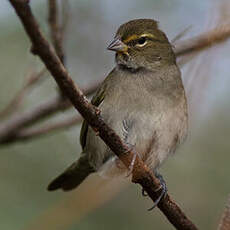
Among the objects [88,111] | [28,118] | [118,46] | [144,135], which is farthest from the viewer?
[28,118]

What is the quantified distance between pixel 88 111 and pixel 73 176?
7.27 ft

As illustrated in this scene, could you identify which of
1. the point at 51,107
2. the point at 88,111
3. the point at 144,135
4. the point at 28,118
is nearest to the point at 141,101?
the point at 144,135

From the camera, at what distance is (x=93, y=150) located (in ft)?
13.7

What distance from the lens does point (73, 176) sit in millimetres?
4758

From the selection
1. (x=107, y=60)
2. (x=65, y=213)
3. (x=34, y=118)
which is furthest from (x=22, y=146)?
(x=65, y=213)

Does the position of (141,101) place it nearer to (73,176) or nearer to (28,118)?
(28,118)

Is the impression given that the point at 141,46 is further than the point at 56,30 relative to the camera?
Yes

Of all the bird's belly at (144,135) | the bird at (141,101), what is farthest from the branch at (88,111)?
the bird at (141,101)

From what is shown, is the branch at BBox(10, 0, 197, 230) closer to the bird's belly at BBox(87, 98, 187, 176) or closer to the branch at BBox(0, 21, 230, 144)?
the bird's belly at BBox(87, 98, 187, 176)

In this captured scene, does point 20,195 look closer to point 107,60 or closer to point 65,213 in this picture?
point 107,60

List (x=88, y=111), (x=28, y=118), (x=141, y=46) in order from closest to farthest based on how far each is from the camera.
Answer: (x=88, y=111), (x=141, y=46), (x=28, y=118)

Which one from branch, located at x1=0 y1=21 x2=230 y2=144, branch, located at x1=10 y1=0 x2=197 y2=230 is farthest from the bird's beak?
branch, located at x1=10 y1=0 x2=197 y2=230

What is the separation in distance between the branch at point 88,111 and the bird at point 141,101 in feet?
1.78

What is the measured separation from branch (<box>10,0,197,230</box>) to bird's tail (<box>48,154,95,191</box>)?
4.65 ft
